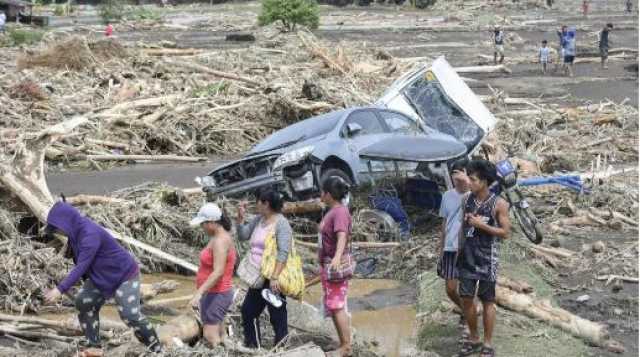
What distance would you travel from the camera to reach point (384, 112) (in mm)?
14688

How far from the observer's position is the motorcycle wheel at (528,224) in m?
12.6

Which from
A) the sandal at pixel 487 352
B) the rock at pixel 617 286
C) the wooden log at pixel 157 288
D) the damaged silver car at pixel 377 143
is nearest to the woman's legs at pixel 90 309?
the wooden log at pixel 157 288

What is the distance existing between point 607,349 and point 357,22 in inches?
2117

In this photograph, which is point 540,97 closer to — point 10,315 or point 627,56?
point 627,56

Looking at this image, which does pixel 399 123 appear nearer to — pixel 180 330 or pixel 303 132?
pixel 303 132

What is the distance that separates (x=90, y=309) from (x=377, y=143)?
257 inches

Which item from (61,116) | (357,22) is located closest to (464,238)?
(61,116)

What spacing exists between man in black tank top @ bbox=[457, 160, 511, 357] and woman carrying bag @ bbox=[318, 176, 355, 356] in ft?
3.14

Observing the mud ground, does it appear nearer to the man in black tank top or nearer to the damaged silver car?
the man in black tank top

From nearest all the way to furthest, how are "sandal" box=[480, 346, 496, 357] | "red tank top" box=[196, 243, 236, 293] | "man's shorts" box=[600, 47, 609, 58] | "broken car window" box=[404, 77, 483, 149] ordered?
"red tank top" box=[196, 243, 236, 293], "sandal" box=[480, 346, 496, 357], "broken car window" box=[404, 77, 483, 149], "man's shorts" box=[600, 47, 609, 58]

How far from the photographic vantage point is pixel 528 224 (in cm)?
1283

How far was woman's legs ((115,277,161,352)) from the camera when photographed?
7.69 metres

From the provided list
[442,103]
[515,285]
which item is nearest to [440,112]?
[442,103]


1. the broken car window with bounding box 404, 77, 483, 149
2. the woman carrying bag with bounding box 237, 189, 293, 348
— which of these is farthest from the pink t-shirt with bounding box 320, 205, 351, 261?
the broken car window with bounding box 404, 77, 483, 149
